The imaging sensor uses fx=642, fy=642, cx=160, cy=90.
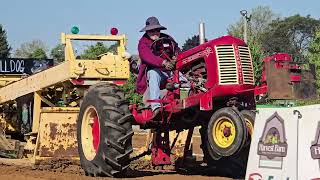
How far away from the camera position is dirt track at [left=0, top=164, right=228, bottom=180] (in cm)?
857

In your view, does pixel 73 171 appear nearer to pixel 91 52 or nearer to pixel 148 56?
pixel 148 56

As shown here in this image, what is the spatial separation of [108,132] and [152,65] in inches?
44.8

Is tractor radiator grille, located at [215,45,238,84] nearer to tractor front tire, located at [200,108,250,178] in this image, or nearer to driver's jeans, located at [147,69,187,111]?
tractor front tire, located at [200,108,250,178]

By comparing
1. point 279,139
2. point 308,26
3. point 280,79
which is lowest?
point 279,139

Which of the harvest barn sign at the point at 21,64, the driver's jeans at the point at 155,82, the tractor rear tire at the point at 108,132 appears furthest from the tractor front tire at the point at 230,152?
the harvest barn sign at the point at 21,64

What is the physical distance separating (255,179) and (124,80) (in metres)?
5.55

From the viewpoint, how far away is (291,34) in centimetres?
8075

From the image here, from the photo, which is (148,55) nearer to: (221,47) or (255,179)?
(221,47)

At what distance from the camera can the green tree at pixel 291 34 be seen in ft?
245

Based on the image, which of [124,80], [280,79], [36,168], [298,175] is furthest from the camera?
[124,80]

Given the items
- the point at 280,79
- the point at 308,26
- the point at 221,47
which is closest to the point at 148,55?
the point at 221,47

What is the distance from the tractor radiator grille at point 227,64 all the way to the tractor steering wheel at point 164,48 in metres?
A: 1.10

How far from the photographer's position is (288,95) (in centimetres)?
741

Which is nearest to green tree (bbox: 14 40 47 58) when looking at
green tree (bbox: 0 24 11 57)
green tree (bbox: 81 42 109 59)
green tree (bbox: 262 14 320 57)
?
green tree (bbox: 0 24 11 57)
